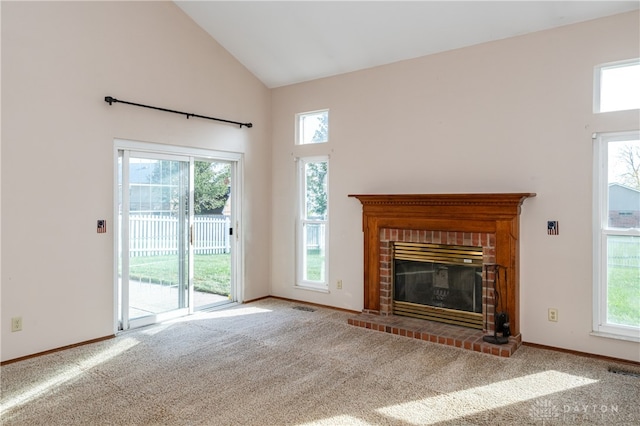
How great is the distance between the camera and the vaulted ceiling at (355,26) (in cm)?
385

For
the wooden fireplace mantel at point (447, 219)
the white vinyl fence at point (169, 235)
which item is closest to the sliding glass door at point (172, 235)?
the white vinyl fence at point (169, 235)

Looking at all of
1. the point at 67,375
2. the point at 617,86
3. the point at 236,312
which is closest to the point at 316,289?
the point at 236,312

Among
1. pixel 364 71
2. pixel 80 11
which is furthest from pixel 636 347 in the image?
pixel 80 11

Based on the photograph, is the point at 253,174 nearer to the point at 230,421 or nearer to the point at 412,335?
the point at 412,335

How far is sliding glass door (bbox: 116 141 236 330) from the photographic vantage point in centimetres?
454

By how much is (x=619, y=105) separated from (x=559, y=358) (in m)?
2.21

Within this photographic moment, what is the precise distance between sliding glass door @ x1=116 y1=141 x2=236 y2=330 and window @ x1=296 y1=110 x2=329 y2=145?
1.00 metres

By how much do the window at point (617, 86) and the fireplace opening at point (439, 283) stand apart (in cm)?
167

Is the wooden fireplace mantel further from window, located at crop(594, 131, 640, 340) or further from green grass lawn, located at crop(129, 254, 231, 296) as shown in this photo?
green grass lawn, located at crop(129, 254, 231, 296)

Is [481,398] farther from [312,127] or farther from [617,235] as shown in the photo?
[312,127]

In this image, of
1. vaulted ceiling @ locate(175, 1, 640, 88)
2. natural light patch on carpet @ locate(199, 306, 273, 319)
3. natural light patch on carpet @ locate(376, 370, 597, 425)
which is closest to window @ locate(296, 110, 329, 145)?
vaulted ceiling @ locate(175, 1, 640, 88)

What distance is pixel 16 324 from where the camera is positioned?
12.1 ft

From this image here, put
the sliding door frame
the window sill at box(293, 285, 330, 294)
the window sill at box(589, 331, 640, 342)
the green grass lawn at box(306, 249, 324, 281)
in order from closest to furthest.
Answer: the window sill at box(589, 331, 640, 342) → the sliding door frame → the window sill at box(293, 285, 330, 294) → the green grass lawn at box(306, 249, 324, 281)

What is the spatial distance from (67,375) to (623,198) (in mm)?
4740
